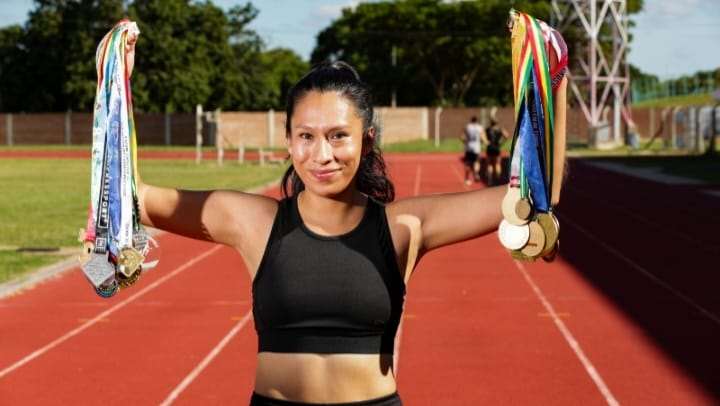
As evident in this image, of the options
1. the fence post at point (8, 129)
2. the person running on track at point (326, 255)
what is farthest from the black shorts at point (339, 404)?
the fence post at point (8, 129)

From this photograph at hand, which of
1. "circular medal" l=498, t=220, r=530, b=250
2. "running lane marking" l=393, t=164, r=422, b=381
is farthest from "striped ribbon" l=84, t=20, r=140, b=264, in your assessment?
"running lane marking" l=393, t=164, r=422, b=381

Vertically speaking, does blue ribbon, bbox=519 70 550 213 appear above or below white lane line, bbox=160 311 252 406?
above

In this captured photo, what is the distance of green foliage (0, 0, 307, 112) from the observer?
65625 mm

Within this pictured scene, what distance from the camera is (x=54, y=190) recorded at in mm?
28531

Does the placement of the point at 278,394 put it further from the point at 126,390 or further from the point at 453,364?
the point at 453,364

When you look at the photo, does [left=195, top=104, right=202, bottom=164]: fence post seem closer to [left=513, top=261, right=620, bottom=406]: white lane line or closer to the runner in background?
the runner in background

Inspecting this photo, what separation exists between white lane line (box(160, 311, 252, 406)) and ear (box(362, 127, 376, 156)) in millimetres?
4998

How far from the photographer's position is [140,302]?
1184 cm

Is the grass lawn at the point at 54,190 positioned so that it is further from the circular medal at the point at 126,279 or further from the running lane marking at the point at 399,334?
the circular medal at the point at 126,279

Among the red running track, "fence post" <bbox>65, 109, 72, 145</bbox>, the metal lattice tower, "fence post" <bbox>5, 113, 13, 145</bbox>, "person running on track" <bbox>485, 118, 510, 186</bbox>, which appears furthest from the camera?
"fence post" <bbox>5, 113, 13, 145</bbox>

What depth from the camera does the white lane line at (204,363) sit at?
316 inches

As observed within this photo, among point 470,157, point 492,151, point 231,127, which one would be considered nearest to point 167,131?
point 231,127

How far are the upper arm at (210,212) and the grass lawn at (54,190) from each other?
34.6ft

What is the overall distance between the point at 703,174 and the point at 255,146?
3085 centimetres
